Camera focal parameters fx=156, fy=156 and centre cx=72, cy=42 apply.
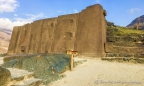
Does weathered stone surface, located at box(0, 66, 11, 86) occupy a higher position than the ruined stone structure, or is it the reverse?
the ruined stone structure

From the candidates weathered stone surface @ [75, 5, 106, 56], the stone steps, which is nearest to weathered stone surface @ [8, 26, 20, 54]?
weathered stone surface @ [75, 5, 106, 56]

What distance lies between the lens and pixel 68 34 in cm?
1580

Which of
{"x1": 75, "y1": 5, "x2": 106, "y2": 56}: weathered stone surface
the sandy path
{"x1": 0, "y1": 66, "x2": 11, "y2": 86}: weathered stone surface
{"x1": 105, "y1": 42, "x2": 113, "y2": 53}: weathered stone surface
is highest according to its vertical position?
{"x1": 75, "y1": 5, "x2": 106, "y2": 56}: weathered stone surface

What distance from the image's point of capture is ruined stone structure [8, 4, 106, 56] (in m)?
13.5

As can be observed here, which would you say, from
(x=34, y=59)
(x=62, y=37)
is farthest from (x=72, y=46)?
(x=34, y=59)

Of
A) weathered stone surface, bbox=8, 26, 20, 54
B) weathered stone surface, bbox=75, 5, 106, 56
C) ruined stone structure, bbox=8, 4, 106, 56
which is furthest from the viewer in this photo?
weathered stone surface, bbox=8, 26, 20, 54

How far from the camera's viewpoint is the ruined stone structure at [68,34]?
13.5 m

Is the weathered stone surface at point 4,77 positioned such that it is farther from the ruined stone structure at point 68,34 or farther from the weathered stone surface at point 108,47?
the weathered stone surface at point 108,47

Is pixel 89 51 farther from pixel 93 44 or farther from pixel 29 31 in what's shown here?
pixel 29 31

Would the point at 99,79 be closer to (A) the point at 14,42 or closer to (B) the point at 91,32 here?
(B) the point at 91,32

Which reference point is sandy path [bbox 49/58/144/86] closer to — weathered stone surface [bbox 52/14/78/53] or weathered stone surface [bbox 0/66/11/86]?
weathered stone surface [bbox 0/66/11/86]

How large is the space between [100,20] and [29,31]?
10716mm

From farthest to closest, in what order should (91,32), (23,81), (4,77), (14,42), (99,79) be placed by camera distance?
(14,42) → (91,32) → (99,79) → (23,81) → (4,77)

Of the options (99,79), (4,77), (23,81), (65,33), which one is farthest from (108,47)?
(4,77)
